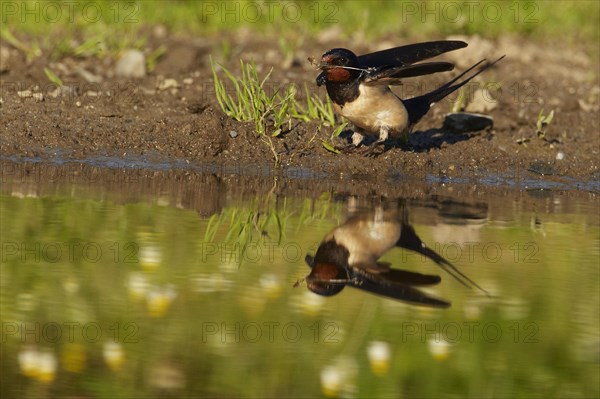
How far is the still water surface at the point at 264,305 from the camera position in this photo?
3512 millimetres

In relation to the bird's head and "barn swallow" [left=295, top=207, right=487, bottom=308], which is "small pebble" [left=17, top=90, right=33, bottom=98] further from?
"barn swallow" [left=295, top=207, right=487, bottom=308]

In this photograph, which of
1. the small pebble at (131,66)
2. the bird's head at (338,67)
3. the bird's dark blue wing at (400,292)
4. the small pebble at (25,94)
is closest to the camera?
the bird's dark blue wing at (400,292)

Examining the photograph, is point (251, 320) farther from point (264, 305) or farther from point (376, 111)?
point (376, 111)

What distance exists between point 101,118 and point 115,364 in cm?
452

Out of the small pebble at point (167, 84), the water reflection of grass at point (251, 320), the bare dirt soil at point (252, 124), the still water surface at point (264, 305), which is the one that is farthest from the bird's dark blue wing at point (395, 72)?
the small pebble at point (167, 84)

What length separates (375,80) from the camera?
22.1 ft

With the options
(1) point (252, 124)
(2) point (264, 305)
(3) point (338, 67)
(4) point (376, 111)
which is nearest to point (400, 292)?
(2) point (264, 305)

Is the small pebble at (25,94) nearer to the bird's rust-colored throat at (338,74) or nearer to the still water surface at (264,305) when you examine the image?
the still water surface at (264,305)

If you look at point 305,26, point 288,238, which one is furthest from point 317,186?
point 305,26

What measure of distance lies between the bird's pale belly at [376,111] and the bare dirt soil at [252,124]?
342 mm

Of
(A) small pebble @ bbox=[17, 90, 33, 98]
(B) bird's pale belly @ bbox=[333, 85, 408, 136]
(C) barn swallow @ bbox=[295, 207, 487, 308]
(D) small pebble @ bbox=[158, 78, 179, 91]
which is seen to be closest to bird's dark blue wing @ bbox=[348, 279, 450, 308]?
(C) barn swallow @ bbox=[295, 207, 487, 308]

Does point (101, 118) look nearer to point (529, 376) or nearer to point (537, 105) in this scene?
point (537, 105)

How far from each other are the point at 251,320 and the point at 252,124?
374 cm

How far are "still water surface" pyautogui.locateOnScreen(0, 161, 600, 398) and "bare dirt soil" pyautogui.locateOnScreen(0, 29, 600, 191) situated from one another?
3.76 feet
